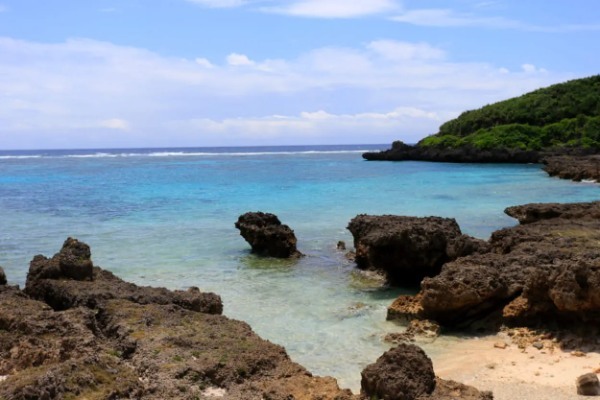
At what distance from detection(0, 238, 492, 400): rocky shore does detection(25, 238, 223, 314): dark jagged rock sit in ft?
0.43

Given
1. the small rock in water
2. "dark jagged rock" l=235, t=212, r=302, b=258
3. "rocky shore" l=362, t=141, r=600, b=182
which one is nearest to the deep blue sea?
"dark jagged rock" l=235, t=212, r=302, b=258

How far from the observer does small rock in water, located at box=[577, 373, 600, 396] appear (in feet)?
23.0

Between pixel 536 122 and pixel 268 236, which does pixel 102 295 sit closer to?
pixel 268 236

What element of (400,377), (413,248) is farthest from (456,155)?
(400,377)

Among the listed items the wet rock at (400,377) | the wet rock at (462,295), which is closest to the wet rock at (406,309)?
the wet rock at (462,295)

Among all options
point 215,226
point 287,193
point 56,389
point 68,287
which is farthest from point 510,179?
point 56,389

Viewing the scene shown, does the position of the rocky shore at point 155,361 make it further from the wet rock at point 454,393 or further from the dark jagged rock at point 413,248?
the dark jagged rock at point 413,248

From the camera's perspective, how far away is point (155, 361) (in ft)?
19.9

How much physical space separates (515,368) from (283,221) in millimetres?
16525

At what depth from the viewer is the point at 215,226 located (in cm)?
2327

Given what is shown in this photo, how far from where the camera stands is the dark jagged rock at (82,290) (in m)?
8.31

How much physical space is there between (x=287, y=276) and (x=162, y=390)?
949 centimetres

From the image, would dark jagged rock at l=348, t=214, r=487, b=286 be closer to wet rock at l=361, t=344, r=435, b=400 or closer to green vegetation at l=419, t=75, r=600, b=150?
wet rock at l=361, t=344, r=435, b=400

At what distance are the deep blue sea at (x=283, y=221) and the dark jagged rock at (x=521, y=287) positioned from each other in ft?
3.17
